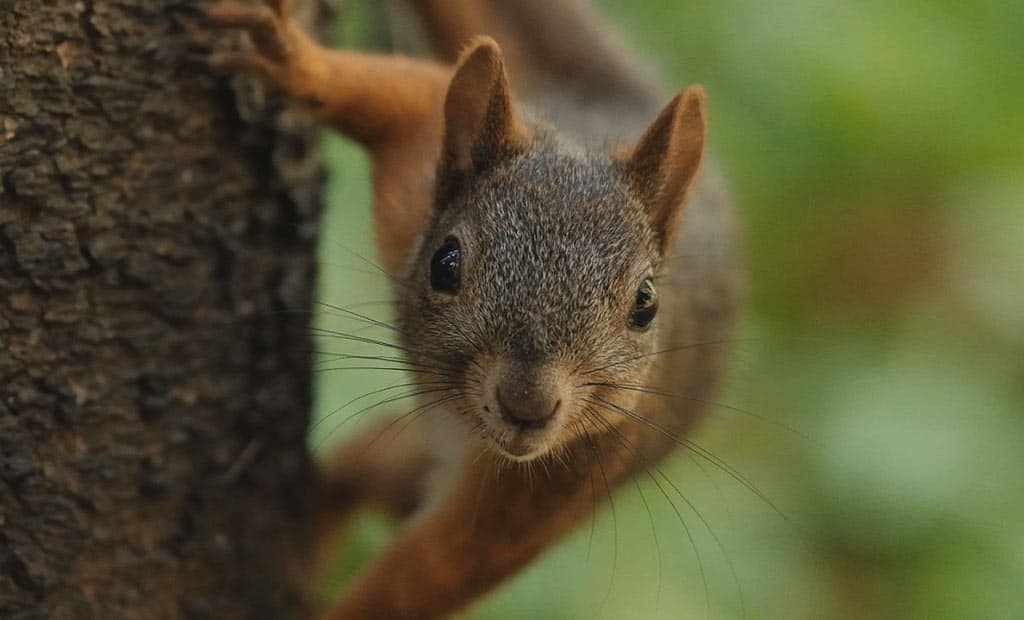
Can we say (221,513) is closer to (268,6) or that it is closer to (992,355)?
(268,6)

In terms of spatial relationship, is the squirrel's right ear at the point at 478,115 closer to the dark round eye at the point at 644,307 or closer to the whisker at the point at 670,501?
the dark round eye at the point at 644,307

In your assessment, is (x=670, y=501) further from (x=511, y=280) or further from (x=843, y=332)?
(x=843, y=332)

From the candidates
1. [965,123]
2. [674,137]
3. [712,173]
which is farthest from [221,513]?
[965,123]

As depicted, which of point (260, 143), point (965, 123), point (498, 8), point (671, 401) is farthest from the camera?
point (498, 8)

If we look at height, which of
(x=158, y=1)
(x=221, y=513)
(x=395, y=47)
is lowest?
(x=221, y=513)

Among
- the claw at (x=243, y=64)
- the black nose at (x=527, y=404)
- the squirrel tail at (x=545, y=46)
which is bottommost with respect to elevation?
the black nose at (x=527, y=404)

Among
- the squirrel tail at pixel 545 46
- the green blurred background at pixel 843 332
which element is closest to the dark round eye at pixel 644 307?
the green blurred background at pixel 843 332
